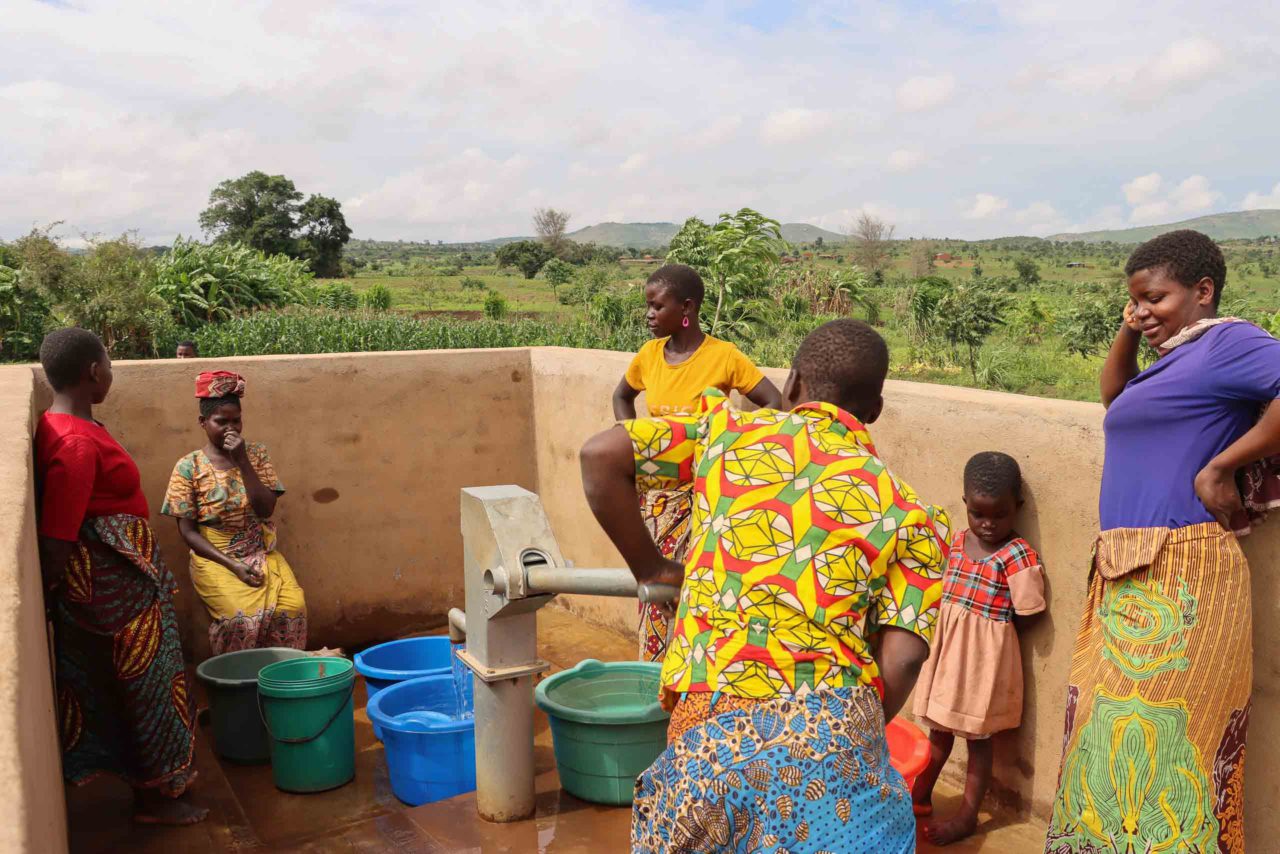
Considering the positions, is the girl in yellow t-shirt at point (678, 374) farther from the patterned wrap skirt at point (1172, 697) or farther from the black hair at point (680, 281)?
the patterned wrap skirt at point (1172, 697)

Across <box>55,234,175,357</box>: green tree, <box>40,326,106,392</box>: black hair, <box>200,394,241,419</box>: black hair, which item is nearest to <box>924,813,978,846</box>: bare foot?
<box>40,326,106,392</box>: black hair

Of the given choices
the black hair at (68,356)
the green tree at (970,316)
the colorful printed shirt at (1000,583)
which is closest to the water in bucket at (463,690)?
the black hair at (68,356)

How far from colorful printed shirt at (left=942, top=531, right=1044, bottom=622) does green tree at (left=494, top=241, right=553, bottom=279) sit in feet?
169

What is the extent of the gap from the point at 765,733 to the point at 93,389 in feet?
9.00

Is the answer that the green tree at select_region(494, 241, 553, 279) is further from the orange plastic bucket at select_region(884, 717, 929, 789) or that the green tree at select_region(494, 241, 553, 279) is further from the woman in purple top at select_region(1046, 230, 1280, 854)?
the woman in purple top at select_region(1046, 230, 1280, 854)

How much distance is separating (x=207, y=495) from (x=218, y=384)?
0.48 metres

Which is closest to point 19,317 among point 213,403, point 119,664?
point 213,403

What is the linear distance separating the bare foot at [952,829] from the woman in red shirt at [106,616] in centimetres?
240

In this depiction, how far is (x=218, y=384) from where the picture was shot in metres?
4.48

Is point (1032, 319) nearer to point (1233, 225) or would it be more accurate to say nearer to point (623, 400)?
point (623, 400)

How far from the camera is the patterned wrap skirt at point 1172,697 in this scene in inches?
91.7

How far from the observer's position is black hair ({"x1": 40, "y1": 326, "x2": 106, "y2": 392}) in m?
3.29

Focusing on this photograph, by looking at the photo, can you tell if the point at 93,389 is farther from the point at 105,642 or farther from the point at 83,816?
the point at 83,816

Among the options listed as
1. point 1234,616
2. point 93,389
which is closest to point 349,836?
point 93,389
